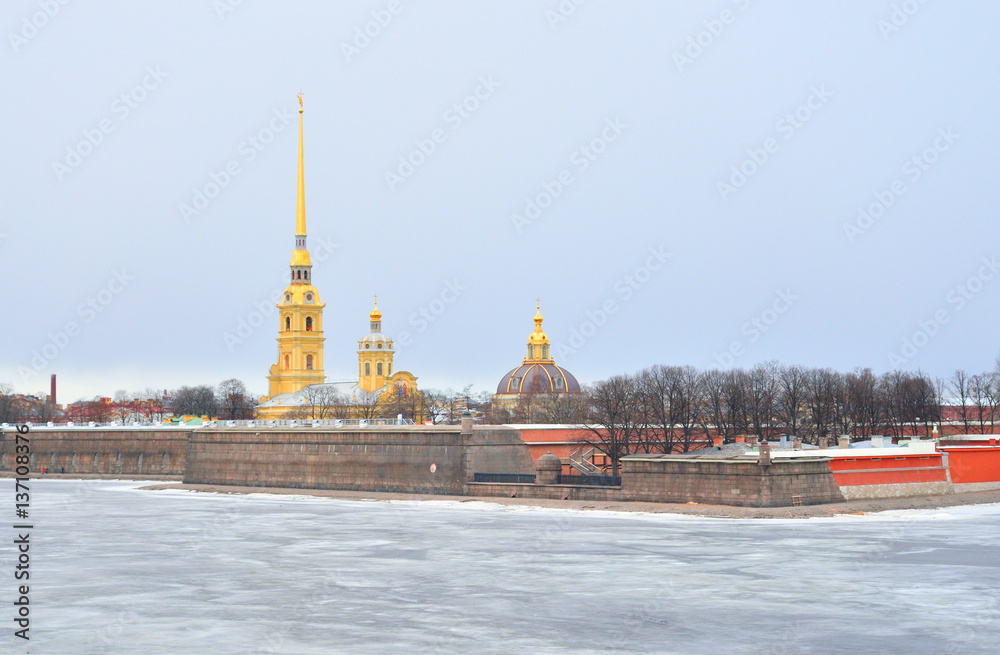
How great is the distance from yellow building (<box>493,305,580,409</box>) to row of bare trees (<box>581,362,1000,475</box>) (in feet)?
103

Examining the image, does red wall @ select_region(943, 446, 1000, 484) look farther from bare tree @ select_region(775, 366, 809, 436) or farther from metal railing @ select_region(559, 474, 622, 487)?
bare tree @ select_region(775, 366, 809, 436)

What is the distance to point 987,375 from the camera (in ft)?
310

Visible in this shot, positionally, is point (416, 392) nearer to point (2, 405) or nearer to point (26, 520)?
point (2, 405)

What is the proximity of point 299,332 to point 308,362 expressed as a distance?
12.9 feet

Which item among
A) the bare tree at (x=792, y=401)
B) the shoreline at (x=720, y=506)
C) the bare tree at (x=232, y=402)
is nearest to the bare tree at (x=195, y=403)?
the bare tree at (x=232, y=402)

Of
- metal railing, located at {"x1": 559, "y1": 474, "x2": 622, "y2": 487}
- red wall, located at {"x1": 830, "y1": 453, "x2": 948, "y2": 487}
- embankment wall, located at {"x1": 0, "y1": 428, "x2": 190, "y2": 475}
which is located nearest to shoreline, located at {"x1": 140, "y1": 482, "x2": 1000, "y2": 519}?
red wall, located at {"x1": 830, "y1": 453, "x2": 948, "y2": 487}

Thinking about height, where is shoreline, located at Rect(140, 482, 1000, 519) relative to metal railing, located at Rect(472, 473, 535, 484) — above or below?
below

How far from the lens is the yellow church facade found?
128m

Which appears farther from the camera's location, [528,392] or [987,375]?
[528,392]

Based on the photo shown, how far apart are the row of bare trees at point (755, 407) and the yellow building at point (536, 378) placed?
31.2m

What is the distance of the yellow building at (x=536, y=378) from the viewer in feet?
391

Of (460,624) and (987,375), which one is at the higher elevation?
(987,375)

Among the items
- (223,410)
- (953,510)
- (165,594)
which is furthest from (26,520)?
(223,410)

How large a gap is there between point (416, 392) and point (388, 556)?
93.5 m
